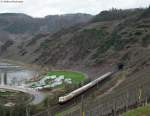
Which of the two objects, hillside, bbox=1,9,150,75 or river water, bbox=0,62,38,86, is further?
hillside, bbox=1,9,150,75

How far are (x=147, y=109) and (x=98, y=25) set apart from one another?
149416 millimetres

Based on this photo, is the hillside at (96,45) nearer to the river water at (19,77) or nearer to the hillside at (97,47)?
the hillside at (97,47)

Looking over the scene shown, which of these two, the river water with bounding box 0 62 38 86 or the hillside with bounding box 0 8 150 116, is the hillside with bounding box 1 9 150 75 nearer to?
the hillside with bounding box 0 8 150 116

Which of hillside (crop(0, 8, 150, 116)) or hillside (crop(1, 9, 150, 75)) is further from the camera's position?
hillside (crop(1, 9, 150, 75))

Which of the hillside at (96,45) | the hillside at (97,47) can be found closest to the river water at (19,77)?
the hillside at (97,47)

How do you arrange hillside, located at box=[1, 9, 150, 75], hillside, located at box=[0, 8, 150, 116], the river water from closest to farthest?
1. the river water
2. hillside, located at box=[0, 8, 150, 116]
3. hillside, located at box=[1, 9, 150, 75]

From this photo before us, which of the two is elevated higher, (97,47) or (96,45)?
(96,45)

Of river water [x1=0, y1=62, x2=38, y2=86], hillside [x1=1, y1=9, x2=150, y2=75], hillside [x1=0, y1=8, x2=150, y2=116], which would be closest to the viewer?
river water [x1=0, y1=62, x2=38, y2=86]

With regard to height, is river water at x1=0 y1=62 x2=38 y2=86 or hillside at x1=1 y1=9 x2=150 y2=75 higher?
hillside at x1=1 y1=9 x2=150 y2=75

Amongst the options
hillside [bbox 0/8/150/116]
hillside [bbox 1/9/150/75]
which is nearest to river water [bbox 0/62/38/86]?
hillside [bbox 0/8/150/116]

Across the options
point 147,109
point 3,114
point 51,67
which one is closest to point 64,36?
point 51,67

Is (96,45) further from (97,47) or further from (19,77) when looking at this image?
(19,77)

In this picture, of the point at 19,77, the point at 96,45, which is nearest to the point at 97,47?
the point at 96,45

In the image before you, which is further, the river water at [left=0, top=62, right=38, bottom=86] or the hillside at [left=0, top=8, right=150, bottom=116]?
the hillside at [left=0, top=8, right=150, bottom=116]
